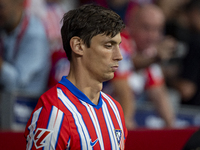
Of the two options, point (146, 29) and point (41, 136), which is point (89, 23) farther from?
point (146, 29)

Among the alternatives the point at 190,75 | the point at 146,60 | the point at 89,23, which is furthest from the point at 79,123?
the point at 190,75

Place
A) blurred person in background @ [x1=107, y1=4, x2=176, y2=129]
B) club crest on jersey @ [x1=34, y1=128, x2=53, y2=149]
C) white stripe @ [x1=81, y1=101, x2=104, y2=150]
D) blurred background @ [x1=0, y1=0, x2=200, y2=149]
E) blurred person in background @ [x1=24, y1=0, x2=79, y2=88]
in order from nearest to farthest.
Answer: club crest on jersey @ [x1=34, y1=128, x2=53, y2=149], white stripe @ [x1=81, y1=101, x2=104, y2=150], blurred background @ [x1=0, y1=0, x2=200, y2=149], blurred person in background @ [x1=24, y1=0, x2=79, y2=88], blurred person in background @ [x1=107, y1=4, x2=176, y2=129]

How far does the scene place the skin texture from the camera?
148cm

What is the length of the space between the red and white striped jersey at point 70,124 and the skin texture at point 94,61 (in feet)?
0.16

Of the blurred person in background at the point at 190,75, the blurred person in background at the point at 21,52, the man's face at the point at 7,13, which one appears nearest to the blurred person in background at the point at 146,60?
the blurred person in background at the point at 190,75

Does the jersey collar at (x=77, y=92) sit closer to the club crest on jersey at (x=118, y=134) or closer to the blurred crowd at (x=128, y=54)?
the club crest on jersey at (x=118, y=134)

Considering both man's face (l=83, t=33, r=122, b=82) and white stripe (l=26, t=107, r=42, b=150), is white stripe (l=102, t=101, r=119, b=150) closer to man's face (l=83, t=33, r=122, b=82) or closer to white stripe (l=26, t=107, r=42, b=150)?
man's face (l=83, t=33, r=122, b=82)

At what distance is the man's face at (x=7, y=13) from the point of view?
11.2ft

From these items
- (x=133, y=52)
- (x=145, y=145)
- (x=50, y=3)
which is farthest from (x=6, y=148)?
(x=50, y=3)

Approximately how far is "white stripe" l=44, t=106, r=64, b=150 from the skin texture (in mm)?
189

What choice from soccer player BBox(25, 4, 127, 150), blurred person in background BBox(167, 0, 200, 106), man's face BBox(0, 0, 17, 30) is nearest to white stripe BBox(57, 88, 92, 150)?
soccer player BBox(25, 4, 127, 150)

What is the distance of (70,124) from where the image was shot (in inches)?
55.6

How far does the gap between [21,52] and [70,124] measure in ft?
7.34

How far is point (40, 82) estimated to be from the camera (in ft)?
12.2
